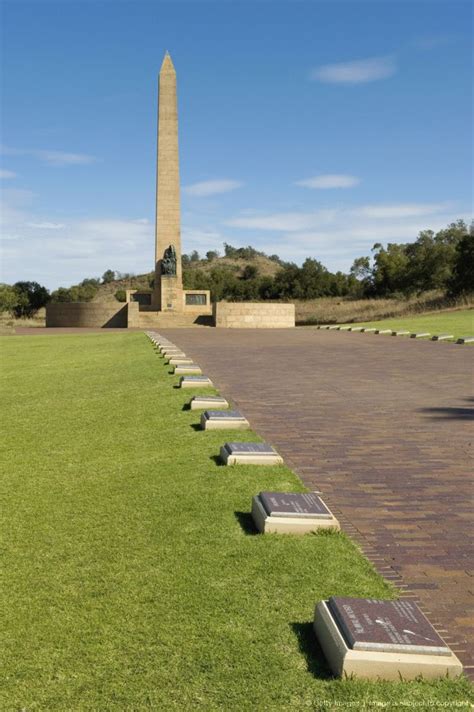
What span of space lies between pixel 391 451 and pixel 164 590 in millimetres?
3749

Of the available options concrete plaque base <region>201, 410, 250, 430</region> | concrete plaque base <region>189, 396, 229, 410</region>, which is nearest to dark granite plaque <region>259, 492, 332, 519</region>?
concrete plaque base <region>201, 410, 250, 430</region>

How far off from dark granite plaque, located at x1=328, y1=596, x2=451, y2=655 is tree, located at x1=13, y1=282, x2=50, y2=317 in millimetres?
76507

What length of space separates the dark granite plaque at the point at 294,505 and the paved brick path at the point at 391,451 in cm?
26

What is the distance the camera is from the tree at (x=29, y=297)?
255 ft

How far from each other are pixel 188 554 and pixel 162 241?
42546 mm

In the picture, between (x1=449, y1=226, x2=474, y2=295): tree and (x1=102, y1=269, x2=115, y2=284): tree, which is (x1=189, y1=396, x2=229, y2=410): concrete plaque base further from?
(x1=102, y1=269, x2=115, y2=284): tree

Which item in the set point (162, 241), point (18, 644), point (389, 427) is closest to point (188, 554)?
point (18, 644)

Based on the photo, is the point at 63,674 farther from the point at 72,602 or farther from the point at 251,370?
the point at 251,370

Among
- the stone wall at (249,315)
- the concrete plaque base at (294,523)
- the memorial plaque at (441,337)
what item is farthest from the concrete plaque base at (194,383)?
the stone wall at (249,315)

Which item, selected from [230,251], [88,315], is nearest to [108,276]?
[230,251]

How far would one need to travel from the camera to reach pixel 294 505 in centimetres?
466

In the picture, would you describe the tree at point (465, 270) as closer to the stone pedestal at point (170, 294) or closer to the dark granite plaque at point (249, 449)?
the stone pedestal at point (170, 294)

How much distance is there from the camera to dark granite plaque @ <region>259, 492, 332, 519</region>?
4.51 meters

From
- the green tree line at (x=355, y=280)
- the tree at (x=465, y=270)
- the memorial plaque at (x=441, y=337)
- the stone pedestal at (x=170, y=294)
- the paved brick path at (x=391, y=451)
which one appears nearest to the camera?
the paved brick path at (x=391, y=451)
